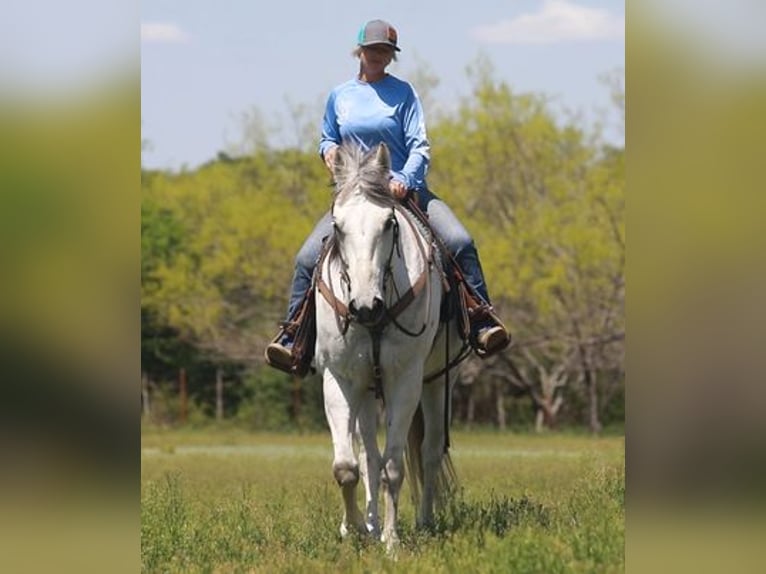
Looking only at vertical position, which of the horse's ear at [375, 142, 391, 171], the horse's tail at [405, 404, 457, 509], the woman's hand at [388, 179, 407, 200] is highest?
the horse's ear at [375, 142, 391, 171]

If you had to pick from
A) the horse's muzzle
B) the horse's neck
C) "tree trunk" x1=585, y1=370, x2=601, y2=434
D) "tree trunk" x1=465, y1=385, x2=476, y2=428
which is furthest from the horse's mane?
"tree trunk" x1=465, y1=385, x2=476, y2=428

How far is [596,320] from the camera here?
4400cm

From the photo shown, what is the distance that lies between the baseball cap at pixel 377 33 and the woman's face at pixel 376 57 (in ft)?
0.21

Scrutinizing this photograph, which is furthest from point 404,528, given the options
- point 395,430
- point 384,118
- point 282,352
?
point 384,118

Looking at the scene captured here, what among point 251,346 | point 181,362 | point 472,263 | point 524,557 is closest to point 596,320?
point 251,346

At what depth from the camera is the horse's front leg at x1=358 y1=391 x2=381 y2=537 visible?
420 inches

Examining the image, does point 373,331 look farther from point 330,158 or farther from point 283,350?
point 330,158

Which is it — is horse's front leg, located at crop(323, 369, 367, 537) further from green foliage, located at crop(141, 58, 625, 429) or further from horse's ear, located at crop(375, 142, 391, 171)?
green foliage, located at crop(141, 58, 625, 429)

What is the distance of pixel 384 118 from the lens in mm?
11148

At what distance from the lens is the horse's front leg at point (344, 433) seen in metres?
10.3

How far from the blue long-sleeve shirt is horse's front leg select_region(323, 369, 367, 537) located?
5.66 ft
